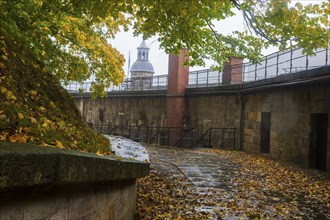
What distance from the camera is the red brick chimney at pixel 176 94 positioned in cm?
2220

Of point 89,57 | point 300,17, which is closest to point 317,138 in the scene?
point 300,17

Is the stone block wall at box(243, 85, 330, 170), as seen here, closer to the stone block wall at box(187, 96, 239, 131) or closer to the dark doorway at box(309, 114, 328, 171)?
the dark doorway at box(309, 114, 328, 171)

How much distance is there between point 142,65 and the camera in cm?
7562

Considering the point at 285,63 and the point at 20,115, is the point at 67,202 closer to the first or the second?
the point at 20,115

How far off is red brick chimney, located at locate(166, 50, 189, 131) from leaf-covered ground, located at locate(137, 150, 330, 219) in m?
11.9

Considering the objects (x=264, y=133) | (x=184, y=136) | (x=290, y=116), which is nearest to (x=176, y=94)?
(x=184, y=136)

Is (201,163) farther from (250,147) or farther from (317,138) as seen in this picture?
(250,147)

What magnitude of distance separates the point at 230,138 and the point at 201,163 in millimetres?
6733

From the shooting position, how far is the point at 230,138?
1858 cm

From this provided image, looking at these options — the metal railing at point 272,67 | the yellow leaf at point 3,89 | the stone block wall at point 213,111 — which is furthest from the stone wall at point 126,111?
the yellow leaf at point 3,89

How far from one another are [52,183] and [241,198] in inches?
222

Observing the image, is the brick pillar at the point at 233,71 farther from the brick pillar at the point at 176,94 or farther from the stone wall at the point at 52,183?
the stone wall at the point at 52,183

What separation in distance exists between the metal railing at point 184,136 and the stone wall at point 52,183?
1232 cm

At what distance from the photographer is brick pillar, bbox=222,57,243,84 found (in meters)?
20.1
